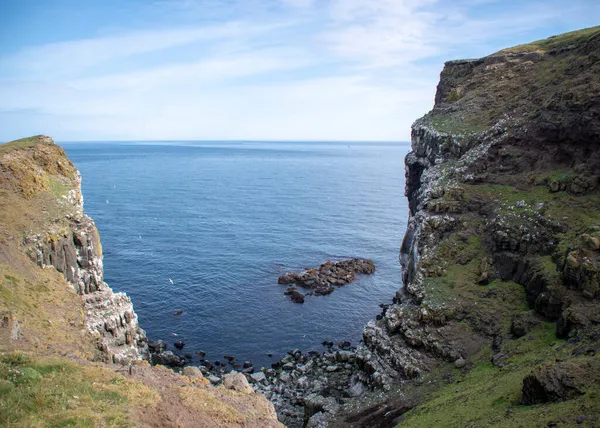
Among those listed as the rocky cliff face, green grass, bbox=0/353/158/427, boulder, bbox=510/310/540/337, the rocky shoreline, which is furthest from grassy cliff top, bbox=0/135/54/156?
boulder, bbox=510/310/540/337

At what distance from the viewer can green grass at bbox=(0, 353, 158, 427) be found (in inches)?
773

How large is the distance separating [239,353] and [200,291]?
64.2 feet

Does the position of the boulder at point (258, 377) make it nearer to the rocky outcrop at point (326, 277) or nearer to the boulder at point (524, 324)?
the rocky outcrop at point (326, 277)

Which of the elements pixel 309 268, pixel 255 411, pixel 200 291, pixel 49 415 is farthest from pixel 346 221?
pixel 49 415

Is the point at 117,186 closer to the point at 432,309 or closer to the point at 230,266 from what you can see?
the point at 230,266

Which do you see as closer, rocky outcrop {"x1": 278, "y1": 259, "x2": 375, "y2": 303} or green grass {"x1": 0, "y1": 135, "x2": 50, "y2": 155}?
green grass {"x1": 0, "y1": 135, "x2": 50, "y2": 155}

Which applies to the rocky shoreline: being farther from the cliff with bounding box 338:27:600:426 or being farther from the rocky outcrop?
the rocky outcrop

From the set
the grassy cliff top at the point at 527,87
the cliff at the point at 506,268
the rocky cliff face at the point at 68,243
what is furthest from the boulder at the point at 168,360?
the grassy cliff top at the point at 527,87

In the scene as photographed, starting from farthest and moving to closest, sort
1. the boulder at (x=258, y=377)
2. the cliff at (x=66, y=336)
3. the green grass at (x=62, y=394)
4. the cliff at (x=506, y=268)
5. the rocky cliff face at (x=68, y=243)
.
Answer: the boulder at (x=258, y=377)
the rocky cliff face at (x=68, y=243)
the cliff at (x=506, y=268)
the cliff at (x=66, y=336)
the green grass at (x=62, y=394)

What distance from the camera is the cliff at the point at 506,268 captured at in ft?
92.1

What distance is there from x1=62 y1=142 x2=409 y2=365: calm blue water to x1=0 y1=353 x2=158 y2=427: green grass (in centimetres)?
3339

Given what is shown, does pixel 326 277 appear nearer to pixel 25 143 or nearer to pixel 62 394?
pixel 25 143

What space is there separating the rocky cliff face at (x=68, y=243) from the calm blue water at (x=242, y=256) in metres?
12.5

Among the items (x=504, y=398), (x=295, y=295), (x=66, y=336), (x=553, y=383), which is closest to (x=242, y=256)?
(x=295, y=295)
